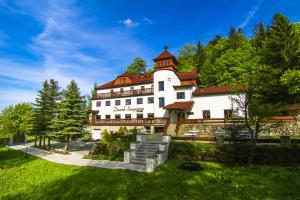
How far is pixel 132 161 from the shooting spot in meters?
16.6

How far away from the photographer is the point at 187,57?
Result: 62406 millimetres

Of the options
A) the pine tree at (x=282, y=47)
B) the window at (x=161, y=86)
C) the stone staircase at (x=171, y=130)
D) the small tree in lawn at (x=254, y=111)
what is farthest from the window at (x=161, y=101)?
the pine tree at (x=282, y=47)

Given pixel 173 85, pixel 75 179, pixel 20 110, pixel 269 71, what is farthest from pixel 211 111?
pixel 20 110

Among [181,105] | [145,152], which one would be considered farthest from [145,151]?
[181,105]

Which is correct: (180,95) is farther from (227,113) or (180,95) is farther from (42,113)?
(42,113)

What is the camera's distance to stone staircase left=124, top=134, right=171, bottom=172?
50.5 feet

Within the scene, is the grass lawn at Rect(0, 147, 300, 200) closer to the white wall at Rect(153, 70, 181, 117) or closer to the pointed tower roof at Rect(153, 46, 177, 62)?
the white wall at Rect(153, 70, 181, 117)

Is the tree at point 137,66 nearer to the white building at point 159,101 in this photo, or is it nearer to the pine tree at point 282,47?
the white building at point 159,101

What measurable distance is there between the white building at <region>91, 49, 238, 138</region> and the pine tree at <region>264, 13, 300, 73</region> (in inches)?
Answer: 531

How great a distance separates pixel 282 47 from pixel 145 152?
109ft

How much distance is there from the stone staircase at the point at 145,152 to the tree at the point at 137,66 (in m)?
49.2

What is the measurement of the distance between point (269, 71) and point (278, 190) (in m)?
29.6

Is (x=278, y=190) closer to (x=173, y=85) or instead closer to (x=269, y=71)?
(x=173, y=85)

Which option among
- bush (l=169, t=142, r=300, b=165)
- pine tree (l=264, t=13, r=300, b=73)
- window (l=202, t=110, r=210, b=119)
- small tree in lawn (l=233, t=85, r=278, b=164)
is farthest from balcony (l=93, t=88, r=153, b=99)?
pine tree (l=264, t=13, r=300, b=73)
